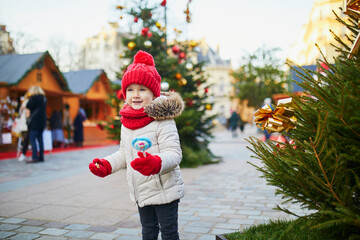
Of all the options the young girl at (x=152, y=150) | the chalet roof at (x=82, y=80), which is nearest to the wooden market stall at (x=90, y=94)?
the chalet roof at (x=82, y=80)

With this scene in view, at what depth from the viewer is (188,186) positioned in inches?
248

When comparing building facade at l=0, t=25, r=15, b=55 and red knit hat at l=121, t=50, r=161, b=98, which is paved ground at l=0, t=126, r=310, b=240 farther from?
building facade at l=0, t=25, r=15, b=55

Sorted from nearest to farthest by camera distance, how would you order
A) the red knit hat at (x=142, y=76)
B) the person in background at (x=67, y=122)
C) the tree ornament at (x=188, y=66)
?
the red knit hat at (x=142, y=76), the tree ornament at (x=188, y=66), the person in background at (x=67, y=122)

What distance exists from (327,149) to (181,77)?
7.05m

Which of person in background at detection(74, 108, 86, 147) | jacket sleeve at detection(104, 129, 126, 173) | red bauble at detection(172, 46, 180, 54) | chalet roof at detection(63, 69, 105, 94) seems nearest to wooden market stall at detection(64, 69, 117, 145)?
chalet roof at detection(63, 69, 105, 94)

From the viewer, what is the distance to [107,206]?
15.9 ft

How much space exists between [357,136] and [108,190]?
5012 millimetres

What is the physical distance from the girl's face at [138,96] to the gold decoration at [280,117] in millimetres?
981

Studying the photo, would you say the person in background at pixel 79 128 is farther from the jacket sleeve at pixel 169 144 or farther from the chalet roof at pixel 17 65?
the jacket sleeve at pixel 169 144

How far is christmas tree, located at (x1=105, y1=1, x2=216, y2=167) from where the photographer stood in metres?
8.34

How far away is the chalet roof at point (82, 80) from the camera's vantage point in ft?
61.3

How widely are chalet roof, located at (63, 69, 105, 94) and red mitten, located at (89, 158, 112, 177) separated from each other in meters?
16.5

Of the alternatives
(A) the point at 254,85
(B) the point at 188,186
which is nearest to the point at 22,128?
(B) the point at 188,186

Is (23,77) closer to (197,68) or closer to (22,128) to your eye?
(22,128)
